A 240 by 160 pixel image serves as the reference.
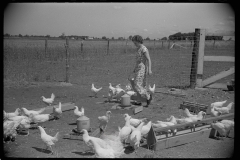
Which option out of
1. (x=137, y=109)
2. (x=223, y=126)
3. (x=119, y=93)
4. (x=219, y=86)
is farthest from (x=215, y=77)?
(x=223, y=126)

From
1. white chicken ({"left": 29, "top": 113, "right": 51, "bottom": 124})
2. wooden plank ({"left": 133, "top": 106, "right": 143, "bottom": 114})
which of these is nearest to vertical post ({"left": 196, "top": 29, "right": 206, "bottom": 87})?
wooden plank ({"left": 133, "top": 106, "right": 143, "bottom": 114})

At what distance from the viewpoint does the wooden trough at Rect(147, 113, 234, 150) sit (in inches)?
178

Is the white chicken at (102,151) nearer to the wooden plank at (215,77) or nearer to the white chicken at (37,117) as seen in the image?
the white chicken at (37,117)

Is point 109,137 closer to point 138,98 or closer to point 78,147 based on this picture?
point 78,147

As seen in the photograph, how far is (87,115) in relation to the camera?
22.2ft

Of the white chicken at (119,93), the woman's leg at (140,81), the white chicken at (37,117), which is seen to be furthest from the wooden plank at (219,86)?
the white chicken at (37,117)

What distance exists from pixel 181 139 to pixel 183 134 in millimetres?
164

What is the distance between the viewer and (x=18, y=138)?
5.06m

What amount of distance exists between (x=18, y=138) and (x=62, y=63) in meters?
11.9

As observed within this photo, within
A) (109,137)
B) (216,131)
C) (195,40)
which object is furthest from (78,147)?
(195,40)

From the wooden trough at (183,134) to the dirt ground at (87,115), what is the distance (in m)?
0.10

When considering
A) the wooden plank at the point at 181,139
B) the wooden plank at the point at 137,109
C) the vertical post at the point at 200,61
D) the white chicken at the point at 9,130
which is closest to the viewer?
the wooden plank at the point at 181,139

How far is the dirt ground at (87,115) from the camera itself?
4398 millimetres

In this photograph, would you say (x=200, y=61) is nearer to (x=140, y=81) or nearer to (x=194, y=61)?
(x=194, y=61)
